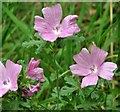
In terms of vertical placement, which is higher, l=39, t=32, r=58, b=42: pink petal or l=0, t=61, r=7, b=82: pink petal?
l=39, t=32, r=58, b=42: pink petal

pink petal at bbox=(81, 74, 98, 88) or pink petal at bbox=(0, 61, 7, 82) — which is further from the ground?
pink petal at bbox=(0, 61, 7, 82)

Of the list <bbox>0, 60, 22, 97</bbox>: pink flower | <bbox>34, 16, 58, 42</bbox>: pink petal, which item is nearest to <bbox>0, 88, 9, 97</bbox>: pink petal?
<bbox>0, 60, 22, 97</bbox>: pink flower

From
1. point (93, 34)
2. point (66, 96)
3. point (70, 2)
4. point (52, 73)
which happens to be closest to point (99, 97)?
point (66, 96)

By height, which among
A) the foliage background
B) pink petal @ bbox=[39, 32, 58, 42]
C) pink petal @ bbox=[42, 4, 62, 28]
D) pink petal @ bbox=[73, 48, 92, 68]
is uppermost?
pink petal @ bbox=[42, 4, 62, 28]

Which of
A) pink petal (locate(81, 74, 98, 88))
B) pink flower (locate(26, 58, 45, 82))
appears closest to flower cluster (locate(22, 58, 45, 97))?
pink flower (locate(26, 58, 45, 82))

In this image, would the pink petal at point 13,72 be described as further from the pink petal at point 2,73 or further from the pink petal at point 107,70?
the pink petal at point 107,70

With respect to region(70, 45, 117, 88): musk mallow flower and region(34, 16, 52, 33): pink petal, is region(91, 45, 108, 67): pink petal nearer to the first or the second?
region(70, 45, 117, 88): musk mallow flower

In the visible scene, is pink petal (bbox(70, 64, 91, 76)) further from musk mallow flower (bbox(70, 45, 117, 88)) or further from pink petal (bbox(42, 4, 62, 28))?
pink petal (bbox(42, 4, 62, 28))
